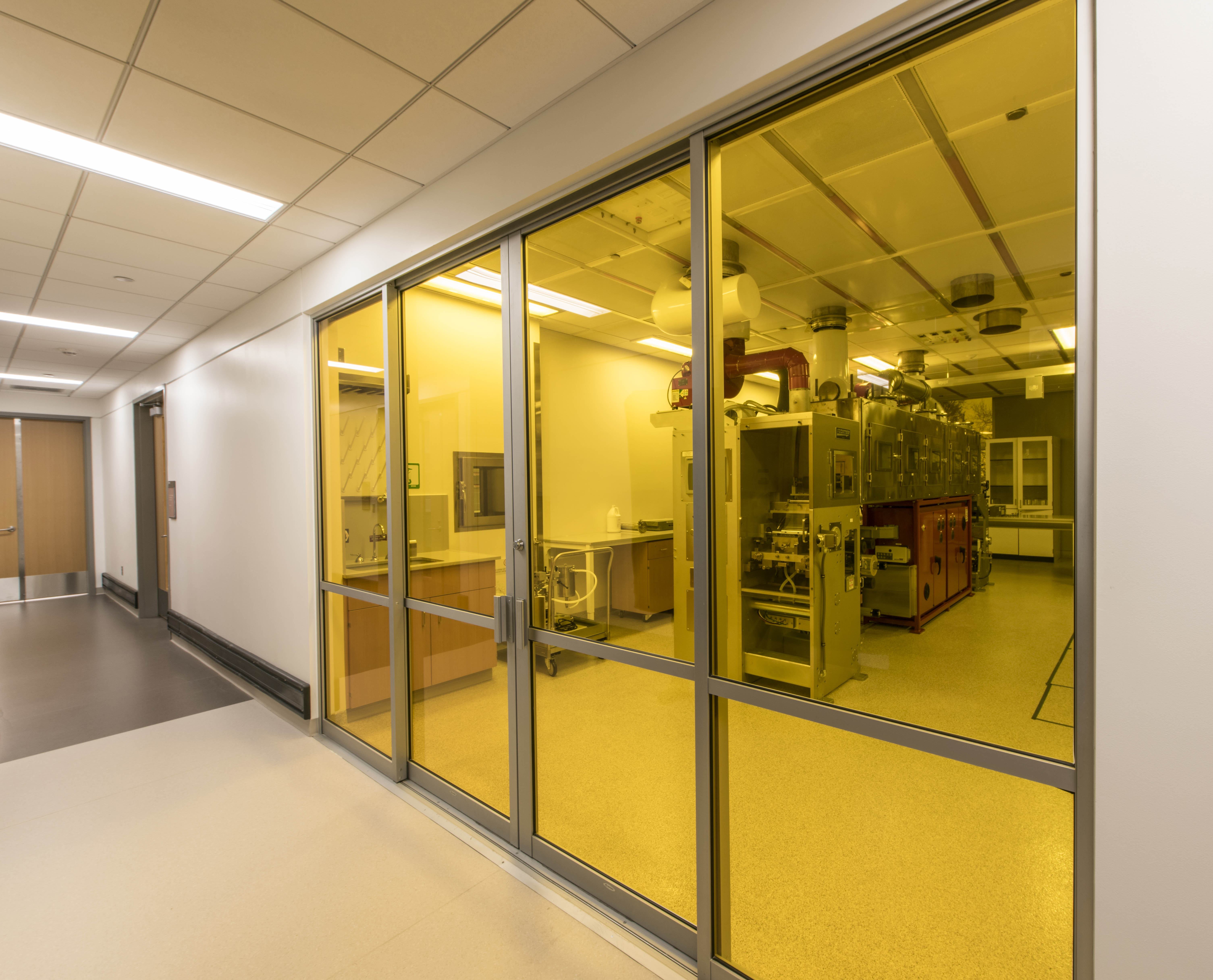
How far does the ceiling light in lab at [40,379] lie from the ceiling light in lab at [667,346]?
8734 millimetres

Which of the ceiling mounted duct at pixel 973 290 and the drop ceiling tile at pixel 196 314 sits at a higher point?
Answer: the drop ceiling tile at pixel 196 314

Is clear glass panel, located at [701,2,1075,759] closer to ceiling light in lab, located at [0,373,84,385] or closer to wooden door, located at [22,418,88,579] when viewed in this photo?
ceiling light in lab, located at [0,373,84,385]

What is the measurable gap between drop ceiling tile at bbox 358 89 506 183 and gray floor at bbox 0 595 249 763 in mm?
4144

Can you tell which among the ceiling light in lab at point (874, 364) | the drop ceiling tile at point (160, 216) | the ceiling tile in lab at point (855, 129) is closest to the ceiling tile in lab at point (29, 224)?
the drop ceiling tile at point (160, 216)

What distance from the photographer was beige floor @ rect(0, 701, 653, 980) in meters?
2.07

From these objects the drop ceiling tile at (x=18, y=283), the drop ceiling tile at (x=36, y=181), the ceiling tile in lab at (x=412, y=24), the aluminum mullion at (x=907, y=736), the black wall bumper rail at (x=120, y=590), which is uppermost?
the ceiling tile in lab at (x=412, y=24)

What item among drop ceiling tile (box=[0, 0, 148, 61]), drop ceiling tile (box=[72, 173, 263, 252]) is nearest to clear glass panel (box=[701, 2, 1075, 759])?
drop ceiling tile (box=[0, 0, 148, 61])

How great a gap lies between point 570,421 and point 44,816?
337 centimetres

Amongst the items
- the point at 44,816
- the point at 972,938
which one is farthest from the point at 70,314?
the point at 972,938

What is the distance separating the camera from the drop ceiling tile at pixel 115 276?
12.6 feet

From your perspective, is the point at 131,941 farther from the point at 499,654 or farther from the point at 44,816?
the point at 499,654

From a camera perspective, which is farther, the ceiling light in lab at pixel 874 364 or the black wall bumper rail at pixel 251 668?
the black wall bumper rail at pixel 251 668

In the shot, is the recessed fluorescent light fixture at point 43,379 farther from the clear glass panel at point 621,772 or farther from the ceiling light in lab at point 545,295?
the clear glass panel at point 621,772


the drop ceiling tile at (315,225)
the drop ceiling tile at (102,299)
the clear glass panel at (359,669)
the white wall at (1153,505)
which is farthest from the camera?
the drop ceiling tile at (102,299)
